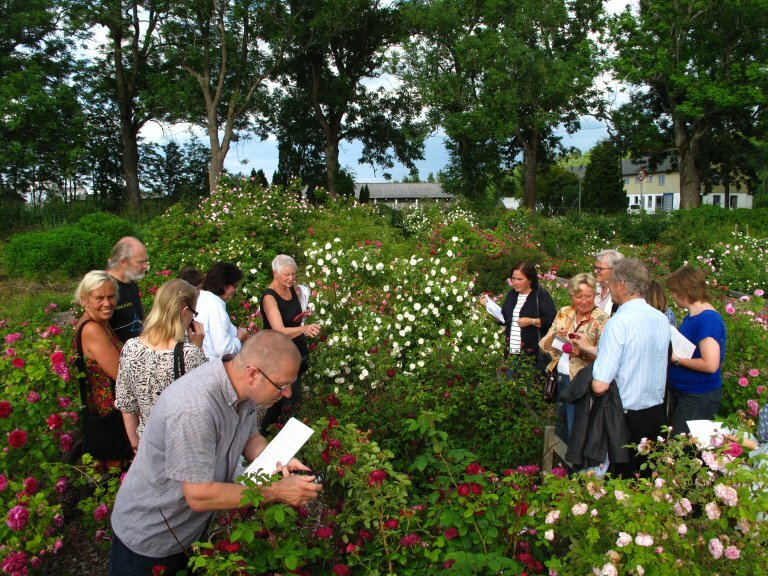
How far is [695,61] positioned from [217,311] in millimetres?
34035

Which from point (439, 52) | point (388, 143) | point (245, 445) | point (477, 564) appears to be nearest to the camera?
point (477, 564)

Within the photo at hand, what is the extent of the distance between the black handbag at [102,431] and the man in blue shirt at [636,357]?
103 inches

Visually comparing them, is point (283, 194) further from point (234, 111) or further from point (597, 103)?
point (597, 103)

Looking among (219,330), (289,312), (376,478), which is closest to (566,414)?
(376,478)

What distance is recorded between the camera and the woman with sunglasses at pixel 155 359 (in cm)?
276

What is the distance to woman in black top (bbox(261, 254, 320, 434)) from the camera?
426 cm

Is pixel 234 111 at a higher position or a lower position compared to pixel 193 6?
lower

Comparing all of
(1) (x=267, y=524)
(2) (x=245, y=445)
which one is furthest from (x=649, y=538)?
(2) (x=245, y=445)

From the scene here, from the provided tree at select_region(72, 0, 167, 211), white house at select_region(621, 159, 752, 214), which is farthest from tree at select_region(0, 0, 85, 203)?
white house at select_region(621, 159, 752, 214)

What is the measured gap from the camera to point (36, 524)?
7.72 feet

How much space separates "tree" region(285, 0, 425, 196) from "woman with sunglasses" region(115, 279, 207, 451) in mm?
31318

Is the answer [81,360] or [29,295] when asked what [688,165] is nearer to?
[29,295]

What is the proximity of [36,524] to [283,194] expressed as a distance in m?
13.1

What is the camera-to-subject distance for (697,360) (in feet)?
11.5
